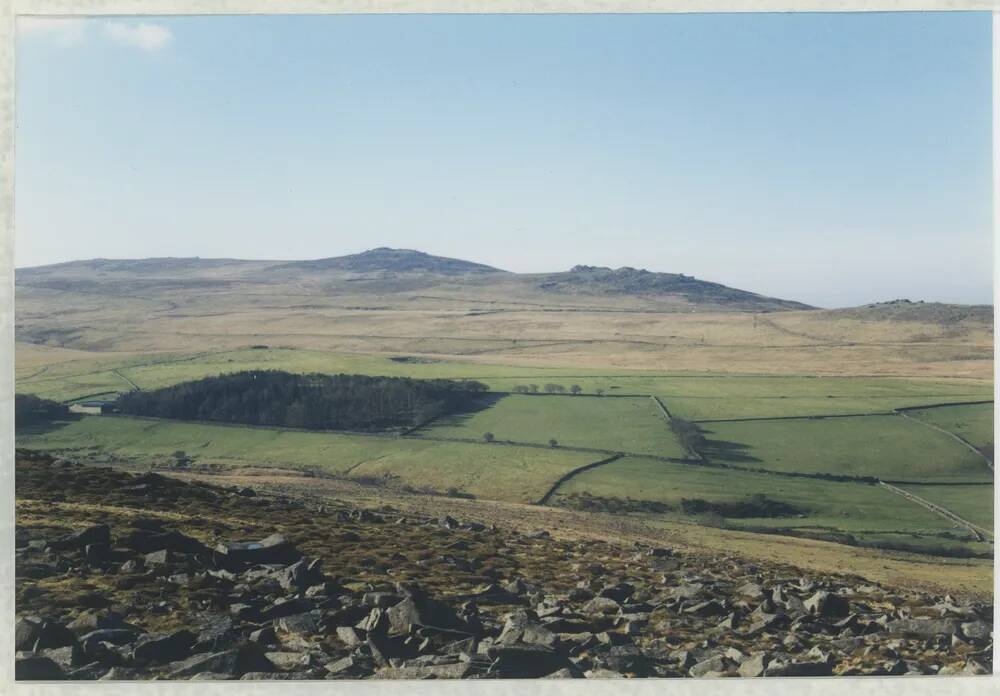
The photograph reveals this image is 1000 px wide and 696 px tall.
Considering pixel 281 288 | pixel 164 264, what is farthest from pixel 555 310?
pixel 164 264

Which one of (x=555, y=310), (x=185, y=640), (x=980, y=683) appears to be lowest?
(x=980, y=683)

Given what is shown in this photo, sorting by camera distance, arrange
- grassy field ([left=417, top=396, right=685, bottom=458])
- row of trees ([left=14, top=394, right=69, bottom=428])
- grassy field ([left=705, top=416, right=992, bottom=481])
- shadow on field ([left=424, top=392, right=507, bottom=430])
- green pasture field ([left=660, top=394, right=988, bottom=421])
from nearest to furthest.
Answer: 1. row of trees ([left=14, top=394, right=69, bottom=428])
2. grassy field ([left=705, top=416, right=992, bottom=481])
3. grassy field ([left=417, top=396, right=685, bottom=458])
4. shadow on field ([left=424, top=392, right=507, bottom=430])
5. green pasture field ([left=660, top=394, right=988, bottom=421])

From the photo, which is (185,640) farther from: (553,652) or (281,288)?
(281,288)

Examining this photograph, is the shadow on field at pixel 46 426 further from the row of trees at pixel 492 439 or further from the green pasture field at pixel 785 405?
the green pasture field at pixel 785 405

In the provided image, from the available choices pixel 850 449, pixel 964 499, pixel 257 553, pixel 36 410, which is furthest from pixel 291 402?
pixel 964 499

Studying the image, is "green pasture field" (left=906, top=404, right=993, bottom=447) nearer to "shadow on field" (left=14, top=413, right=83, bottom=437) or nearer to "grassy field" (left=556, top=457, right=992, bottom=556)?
"grassy field" (left=556, top=457, right=992, bottom=556)

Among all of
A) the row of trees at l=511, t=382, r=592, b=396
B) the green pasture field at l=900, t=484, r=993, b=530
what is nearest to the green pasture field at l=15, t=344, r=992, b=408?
the row of trees at l=511, t=382, r=592, b=396

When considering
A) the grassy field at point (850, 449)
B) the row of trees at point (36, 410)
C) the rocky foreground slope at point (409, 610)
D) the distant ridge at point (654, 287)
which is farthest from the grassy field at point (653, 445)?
the distant ridge at point (654, 287)
